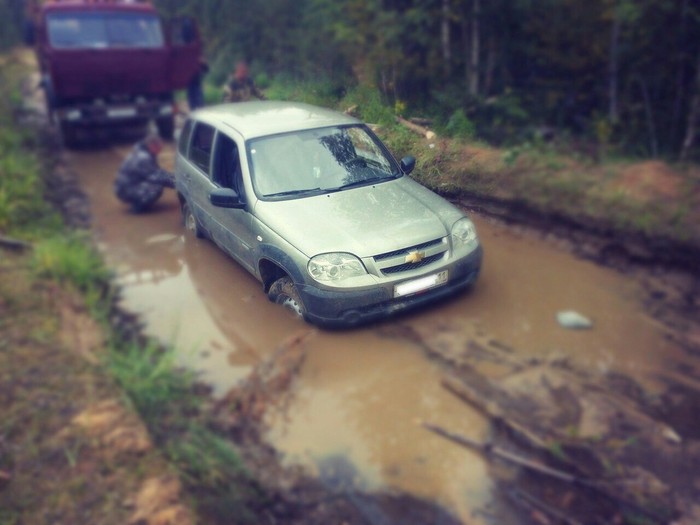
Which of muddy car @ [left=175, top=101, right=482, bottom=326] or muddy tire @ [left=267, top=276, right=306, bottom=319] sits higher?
muddy car @ [left=175, top=101, right=482, bottom=326]

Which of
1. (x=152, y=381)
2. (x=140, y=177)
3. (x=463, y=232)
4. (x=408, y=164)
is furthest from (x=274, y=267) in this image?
(x=152, y=381)

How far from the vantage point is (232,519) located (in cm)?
654

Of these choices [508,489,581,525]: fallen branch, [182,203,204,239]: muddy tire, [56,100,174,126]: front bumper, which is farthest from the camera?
[56,100,174,126]: front bumper

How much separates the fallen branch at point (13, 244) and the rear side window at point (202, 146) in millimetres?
8635

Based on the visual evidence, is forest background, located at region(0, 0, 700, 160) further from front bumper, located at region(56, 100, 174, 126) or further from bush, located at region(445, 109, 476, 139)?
front bumper, located at region(56, 100, 174, 126)

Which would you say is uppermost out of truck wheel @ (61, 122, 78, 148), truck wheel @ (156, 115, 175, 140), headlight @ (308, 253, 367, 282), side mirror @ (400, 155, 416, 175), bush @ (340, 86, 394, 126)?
bush @ (340, 86, 394, 126)

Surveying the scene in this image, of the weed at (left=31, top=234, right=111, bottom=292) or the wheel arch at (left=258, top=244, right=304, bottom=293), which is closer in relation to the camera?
the wheel arch at (left=258, top=244, right=304, bottom=293)

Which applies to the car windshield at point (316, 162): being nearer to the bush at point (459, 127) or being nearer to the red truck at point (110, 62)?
the bush at point (459, 127)

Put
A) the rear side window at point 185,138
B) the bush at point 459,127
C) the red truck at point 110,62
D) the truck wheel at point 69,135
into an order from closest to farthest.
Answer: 1. the bush at point 459,127
2. the rear side window at point 185,138
3. the red truck at point 110,62
4. the truck wheel at point 69,135

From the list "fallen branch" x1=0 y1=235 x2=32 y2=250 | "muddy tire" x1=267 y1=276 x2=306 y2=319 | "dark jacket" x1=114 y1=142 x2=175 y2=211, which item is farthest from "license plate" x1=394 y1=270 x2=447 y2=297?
"fallen branch" x1=0 y1=235 x2=32 y2=250

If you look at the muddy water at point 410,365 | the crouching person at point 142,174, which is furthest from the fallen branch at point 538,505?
the crouching person at point 142,174

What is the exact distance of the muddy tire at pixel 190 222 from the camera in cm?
239

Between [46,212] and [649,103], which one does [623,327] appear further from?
[46,212]

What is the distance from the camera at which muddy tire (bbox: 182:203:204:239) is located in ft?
7.84
